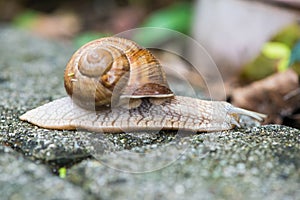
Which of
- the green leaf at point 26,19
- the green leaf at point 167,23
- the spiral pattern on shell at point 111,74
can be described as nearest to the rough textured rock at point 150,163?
the spiral pattern on shell at point 111,74

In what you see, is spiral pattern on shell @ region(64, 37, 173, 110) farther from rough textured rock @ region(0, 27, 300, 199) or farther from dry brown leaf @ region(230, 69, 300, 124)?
dry brown leaf @ region(230, 69, 300, 124)

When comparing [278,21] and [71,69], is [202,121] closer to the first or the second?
[71,69]

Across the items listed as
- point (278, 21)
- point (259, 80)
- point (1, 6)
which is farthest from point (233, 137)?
point (1, 6)

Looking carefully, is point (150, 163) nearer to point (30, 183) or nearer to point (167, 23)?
point (30, 183)

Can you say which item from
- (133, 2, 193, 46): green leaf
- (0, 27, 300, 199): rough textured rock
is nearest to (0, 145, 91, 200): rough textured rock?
(0, 27, 300, 199): rough textured rock

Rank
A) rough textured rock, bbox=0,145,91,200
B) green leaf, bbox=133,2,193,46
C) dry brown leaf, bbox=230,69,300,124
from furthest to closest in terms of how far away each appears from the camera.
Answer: green leaf, bbox=133,2,193,46
dry brown leaf, bbox=230,69,300,124
rough textured rock, bbox=0,145,91,200

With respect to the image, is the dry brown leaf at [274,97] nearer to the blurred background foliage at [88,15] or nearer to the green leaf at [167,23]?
the green leaf at [167,23]

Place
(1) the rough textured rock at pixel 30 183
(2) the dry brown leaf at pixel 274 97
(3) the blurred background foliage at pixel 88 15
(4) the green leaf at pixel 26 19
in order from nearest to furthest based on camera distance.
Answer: (1) the rough textured rock at pixel 30 183 < (2) the dry brown leaf at pixel 274 97 < (3) the blurred background foliage at pixel 88 15 < (4) the green leaf at pixel 26 19

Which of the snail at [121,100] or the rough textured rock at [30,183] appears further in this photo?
the snail at [121,100]

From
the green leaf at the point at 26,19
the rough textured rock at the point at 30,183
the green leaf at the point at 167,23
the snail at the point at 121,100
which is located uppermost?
the snail at the point at 121,100
